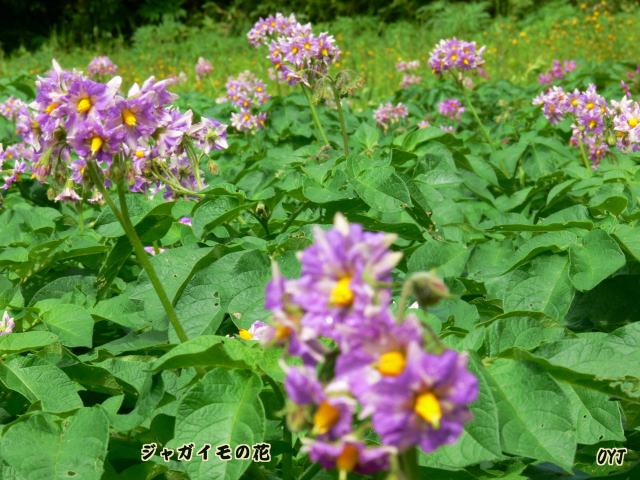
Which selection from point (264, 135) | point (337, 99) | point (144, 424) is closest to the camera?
point (144, 424)

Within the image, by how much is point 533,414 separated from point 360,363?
0.56 metres

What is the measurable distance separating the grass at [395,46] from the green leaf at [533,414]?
6639 millimetres

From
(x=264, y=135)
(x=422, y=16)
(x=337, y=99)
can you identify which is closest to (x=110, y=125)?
(x=337, y=99)

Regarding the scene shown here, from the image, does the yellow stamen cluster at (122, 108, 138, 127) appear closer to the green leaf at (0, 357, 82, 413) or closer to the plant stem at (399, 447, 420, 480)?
the green leaf at (0, 357, 82, 413)

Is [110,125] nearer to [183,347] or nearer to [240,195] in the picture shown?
[183,347]

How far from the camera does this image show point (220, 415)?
133 centimetres

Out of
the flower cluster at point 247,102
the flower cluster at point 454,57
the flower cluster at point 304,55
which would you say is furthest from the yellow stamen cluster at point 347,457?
the flower cluster at point 247,102

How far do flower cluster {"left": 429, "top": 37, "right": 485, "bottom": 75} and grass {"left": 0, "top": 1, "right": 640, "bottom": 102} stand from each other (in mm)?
3700

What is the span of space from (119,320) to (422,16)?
13102 millimetres

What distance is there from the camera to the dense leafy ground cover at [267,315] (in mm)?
1315

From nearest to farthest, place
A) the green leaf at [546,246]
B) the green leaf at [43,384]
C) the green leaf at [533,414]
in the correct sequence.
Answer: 1. the green leaf at [533,414]
2. the green leaf at [43,384]
3. the green leaf at [546,246]

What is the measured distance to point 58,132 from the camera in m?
1.54

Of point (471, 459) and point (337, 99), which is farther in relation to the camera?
point (337, 99)

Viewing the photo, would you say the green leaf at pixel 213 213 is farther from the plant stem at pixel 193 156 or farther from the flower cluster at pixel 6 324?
the flower cluster at pixel 6 324
